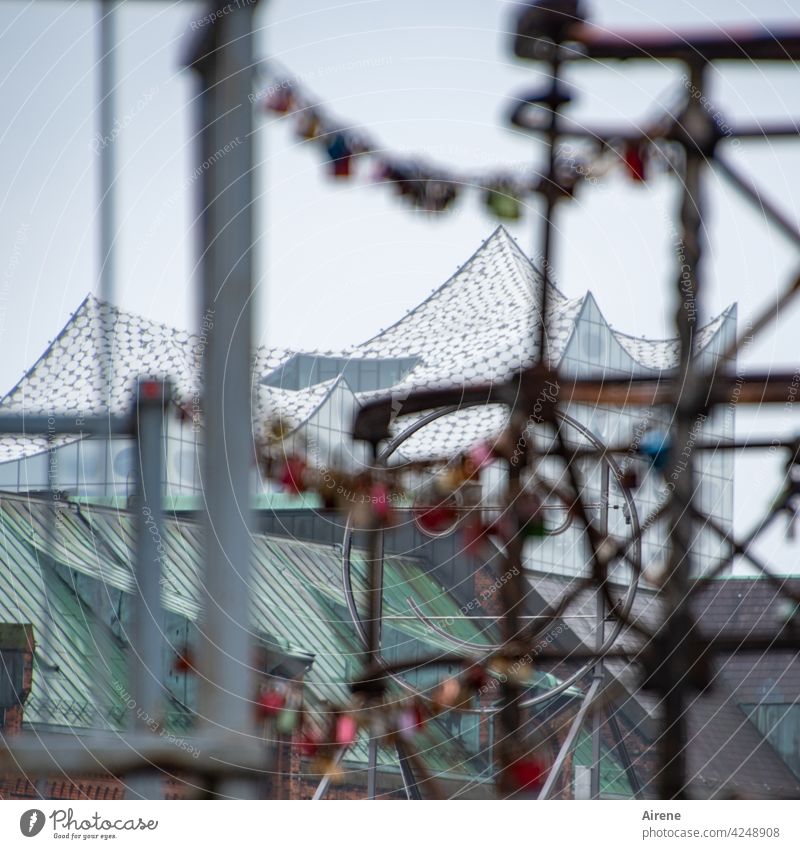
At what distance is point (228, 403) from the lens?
1.92ft

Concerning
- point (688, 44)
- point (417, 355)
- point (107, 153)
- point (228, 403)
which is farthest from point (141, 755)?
point (688, 44)

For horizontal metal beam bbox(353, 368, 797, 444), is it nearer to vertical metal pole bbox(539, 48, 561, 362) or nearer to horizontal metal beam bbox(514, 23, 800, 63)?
vertical metal pole bbox(539, 48, 561, 362)

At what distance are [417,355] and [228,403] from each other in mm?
957

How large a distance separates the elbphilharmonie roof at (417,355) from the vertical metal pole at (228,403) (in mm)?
580

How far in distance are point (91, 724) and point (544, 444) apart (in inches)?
26.5

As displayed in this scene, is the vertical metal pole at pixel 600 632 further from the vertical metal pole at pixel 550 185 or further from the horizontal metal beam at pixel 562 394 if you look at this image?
the vertical metal pole at pixel 550 185

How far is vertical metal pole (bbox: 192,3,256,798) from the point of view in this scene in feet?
1.84

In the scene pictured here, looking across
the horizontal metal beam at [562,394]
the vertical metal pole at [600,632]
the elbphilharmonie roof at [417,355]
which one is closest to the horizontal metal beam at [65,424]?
the elbphilharmonie roof at [417,355]

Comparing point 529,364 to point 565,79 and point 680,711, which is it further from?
point 680,711

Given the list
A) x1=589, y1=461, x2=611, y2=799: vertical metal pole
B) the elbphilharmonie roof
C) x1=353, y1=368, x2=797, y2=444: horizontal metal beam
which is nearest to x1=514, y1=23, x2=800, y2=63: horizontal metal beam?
the elbphilharmonie roof

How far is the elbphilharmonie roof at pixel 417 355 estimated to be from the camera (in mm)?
1200

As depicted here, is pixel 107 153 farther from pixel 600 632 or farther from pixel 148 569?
pixel 600 632

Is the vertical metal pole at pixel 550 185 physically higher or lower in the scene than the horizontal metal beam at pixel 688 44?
lower

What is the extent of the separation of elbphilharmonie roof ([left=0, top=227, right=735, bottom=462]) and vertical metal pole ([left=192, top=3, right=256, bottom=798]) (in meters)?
0.58
